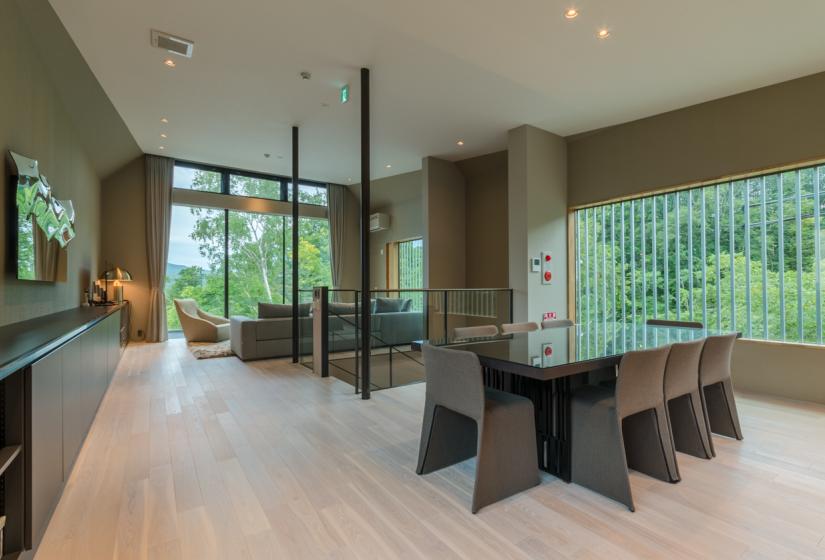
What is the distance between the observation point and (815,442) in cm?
283

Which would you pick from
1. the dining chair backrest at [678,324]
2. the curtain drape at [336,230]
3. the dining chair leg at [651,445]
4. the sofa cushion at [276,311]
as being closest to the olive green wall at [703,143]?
the dining chair backrest at [678,324]

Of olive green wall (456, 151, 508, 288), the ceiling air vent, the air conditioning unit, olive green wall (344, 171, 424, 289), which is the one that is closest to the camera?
the ceiling air vent

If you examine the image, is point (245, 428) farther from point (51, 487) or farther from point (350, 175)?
point (350, 175)

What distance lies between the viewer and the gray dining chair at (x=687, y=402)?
2.33 m

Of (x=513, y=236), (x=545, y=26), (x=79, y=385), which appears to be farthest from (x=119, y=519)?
(x=513, y=236)

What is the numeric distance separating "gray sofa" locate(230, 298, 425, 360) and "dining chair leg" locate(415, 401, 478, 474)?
3144 mm


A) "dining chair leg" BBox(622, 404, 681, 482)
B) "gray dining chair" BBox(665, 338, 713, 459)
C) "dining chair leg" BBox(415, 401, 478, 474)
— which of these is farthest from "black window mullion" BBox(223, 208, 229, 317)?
"gray dining chair" BBox(665, 338, 713, 459)

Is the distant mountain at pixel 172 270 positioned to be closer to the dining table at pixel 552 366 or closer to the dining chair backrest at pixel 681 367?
the dining table at pixel 552 366

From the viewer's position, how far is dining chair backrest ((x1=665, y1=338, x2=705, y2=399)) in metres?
2.29

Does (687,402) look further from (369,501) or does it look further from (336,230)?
(336,230)

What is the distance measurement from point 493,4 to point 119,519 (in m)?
3.98

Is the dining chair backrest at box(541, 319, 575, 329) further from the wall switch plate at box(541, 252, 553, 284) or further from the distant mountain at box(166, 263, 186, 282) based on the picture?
the distant mountain at box(166, 263, 186, 282)

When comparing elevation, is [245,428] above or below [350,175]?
below

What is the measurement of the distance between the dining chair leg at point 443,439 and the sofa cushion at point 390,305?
4.13 m
